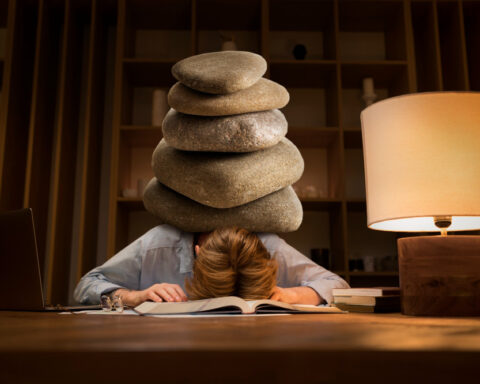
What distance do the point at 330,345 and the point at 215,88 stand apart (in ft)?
4.00

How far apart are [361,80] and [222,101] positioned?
6.39ft

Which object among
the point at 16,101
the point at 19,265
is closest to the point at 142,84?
the point at 16,101

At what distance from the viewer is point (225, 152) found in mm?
1637

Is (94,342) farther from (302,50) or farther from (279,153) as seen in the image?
(302,50)

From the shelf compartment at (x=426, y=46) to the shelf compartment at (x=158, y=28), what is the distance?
1.52 m

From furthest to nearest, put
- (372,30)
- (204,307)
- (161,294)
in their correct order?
(372,30) < (161,294) < (204,307)

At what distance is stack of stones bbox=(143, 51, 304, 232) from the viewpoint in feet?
5.07

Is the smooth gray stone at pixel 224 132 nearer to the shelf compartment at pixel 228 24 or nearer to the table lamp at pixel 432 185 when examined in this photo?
the table lamp at pixel 432 185

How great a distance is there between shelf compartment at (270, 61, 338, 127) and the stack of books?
1993mm

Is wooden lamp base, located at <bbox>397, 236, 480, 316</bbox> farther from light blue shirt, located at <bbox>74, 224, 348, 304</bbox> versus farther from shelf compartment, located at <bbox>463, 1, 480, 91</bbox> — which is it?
shelf compartment, located at <bbox>463, 1, 480, 91</bbox>

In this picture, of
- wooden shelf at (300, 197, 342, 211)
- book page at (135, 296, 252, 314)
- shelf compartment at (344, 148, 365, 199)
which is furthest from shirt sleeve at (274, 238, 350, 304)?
shelf compartment at (344, 148, 365, 199)

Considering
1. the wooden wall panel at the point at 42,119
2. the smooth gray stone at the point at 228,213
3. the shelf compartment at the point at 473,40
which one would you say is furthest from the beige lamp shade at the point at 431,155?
the shelf compartment at the point at 473,40

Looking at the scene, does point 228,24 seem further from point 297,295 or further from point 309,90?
point 297,295

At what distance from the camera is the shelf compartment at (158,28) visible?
3.06m
